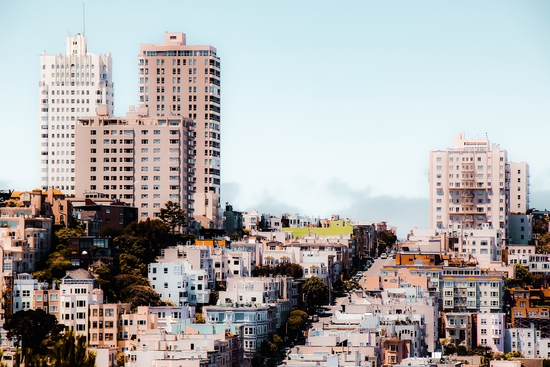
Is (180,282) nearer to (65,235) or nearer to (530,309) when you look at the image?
(65,235)

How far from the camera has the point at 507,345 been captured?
497ft

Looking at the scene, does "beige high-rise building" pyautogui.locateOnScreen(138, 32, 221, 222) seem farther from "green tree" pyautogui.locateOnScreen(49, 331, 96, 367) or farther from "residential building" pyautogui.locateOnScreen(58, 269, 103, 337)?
"green tree" pyautogui.locateOnScreen(49, 331, 96, 367)

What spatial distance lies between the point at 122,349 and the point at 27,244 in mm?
16545

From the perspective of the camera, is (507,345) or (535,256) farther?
(535,256)

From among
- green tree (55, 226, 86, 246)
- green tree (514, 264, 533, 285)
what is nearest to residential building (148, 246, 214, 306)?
green tree (55, 226, 86, 246)

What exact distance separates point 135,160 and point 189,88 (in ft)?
59.7

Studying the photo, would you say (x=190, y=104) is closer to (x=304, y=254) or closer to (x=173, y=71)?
(x=173, y=71)

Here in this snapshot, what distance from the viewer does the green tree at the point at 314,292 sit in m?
157

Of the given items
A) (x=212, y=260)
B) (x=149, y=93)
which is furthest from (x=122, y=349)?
(x=149, y=93)

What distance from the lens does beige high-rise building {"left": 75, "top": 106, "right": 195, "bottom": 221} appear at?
17412 centimetres

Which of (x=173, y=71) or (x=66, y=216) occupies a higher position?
(x=173, y=71)

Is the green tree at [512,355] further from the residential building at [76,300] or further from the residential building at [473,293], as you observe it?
the residential building at [76,300]

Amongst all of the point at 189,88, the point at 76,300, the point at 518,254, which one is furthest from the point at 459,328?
the point at 189,88

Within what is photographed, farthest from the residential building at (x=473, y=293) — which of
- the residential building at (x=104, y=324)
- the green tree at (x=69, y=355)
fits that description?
the green tree at (x=69, y=355)
